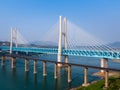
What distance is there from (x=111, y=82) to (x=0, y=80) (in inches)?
639

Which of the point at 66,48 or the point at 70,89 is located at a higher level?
the point at 66,48

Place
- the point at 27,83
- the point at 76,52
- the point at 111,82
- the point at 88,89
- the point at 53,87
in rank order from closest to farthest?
1. the point at 88,89
2. the point at 111,82
3. the point at 53,87
4. the point at 27,83
5. the point at 76,52

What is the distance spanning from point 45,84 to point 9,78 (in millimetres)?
7032

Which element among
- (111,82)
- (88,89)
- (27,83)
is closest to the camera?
(88,89)

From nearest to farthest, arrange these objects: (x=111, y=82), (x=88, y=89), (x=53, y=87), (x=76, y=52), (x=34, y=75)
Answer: (x=88, y=89) → (x=111, y=82) → (x=53, y=87) → (x=34, y=75) → (x=76, y=52)

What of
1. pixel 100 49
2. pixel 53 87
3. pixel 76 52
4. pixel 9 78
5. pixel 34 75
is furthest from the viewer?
pixel 76 52

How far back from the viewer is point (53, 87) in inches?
1246

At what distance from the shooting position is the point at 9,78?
37375 millimetres

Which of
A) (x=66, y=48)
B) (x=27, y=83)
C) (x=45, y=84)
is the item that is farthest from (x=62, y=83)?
(x=66, y=48)

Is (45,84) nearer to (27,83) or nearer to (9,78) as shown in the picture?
(27,83)

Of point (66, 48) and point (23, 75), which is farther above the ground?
point (66, 48)

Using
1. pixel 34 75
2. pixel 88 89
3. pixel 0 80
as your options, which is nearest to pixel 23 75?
pixel 34 75

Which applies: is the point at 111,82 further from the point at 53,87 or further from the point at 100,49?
the point at 100,49

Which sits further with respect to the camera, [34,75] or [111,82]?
[34,75]
